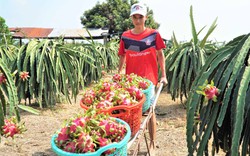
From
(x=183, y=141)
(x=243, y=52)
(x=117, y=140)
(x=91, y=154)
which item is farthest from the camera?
(x=183, y=141)

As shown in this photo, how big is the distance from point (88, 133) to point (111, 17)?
935 inches

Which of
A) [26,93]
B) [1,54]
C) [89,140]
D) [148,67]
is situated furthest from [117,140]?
[1,54]

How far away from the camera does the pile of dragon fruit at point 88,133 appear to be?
1.16 metres

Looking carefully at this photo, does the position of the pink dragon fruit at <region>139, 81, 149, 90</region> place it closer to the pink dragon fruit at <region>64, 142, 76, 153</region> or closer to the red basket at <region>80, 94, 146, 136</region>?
the red basket at <region>80, 94, 146, 136</region>

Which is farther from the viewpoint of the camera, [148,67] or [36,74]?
[36,74]

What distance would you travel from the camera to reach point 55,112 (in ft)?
14.3

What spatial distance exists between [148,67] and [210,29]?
69.4 inches

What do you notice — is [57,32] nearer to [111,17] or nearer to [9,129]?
[111,17]

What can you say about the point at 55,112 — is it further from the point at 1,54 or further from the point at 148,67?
the point at 148,67

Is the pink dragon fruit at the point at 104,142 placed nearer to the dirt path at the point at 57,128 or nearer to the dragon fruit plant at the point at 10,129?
the dragon fruit plant at the point at 10,129

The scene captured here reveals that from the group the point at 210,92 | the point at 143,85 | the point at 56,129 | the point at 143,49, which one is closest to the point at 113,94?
the point at 143,85

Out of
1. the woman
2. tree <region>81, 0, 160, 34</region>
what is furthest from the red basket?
tree <region>81, 0, 160, 34</region>

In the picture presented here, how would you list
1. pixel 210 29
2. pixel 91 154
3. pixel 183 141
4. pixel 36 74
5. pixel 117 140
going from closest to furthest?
pixel 91 154
pixel 117 140
pixel 183 141
pixel 210 29
pixel 36 74

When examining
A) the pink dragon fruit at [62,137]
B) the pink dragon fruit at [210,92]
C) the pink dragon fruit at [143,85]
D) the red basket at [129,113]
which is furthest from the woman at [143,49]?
the pink dragon fruit at [62,137]
